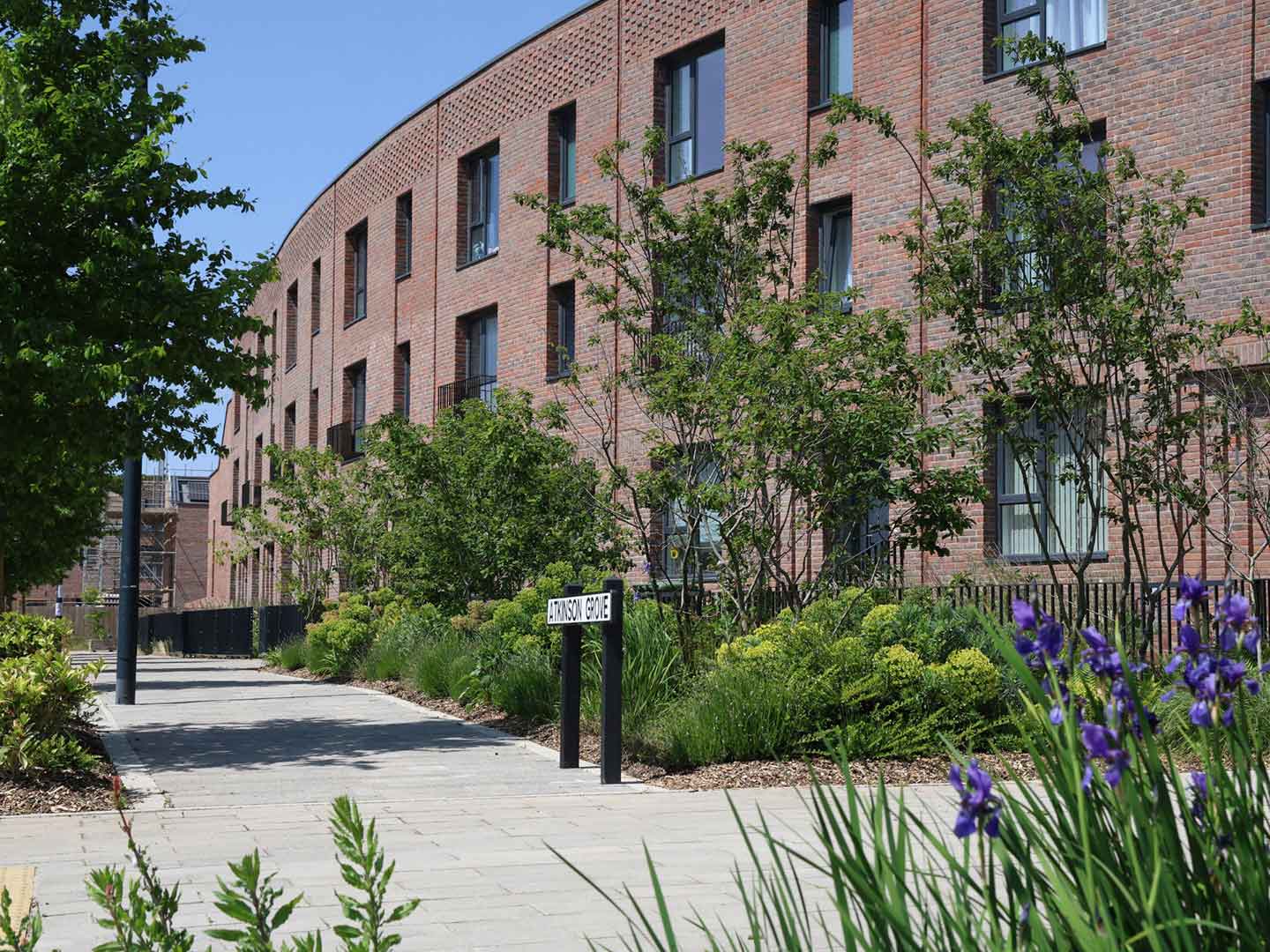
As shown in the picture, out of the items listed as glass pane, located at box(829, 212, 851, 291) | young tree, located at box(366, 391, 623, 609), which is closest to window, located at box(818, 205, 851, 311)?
glass pane, located at box(829, 212, 851, 291)

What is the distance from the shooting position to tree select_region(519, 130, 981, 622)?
13.9 m

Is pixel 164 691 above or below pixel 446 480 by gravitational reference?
below

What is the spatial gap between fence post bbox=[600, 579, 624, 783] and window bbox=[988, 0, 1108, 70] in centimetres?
1178

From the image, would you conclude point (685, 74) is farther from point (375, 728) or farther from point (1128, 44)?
point (375, 728)

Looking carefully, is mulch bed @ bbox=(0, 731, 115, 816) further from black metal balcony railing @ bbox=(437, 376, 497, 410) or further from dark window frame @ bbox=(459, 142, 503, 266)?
dark window frame @ bbox=(459, 142, 503, 266)

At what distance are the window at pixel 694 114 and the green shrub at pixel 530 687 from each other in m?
12.3

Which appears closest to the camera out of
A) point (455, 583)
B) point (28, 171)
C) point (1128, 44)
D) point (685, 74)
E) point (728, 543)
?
point (28, 171)

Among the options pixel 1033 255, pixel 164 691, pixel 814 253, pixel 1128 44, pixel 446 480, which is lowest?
pixel 164 691

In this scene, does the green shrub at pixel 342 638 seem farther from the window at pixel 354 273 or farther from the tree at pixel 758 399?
the window at pixel 354 273

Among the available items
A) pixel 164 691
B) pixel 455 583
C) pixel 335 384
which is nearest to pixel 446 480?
pixel 455 583

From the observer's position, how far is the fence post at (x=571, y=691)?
1142cm

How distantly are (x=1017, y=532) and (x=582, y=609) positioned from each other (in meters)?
10.5

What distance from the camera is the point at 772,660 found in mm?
11656

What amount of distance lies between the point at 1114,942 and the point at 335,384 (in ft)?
127
